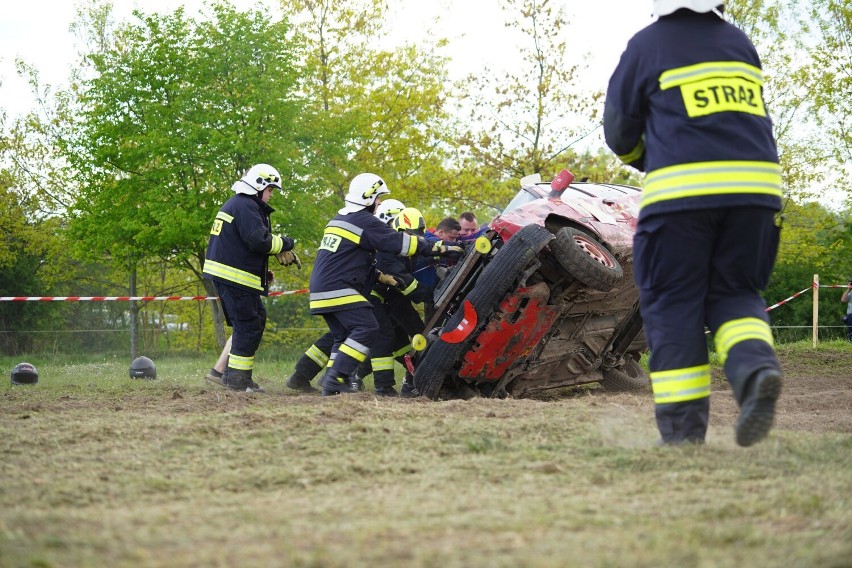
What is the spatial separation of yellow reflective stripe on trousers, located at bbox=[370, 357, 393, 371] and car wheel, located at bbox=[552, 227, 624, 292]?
8.15 ft

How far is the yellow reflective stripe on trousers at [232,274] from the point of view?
29.3 ft

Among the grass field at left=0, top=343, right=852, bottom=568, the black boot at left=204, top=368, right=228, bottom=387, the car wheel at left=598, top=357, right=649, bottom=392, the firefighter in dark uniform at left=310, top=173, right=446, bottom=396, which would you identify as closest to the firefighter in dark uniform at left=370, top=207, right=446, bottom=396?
the firefighter in dark uniform at left=310, top=173, right=446, bottom=396

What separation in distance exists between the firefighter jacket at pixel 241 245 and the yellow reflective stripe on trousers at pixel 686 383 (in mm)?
5113

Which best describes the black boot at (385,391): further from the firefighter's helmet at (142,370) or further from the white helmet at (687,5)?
the white helmet at (687,5)

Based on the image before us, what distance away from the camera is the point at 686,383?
4.46 metres

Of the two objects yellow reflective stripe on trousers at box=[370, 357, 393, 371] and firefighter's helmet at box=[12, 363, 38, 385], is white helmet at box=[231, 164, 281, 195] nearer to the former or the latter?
yellow reflective stripe on trousers at box=[370, 357, 393, 371]

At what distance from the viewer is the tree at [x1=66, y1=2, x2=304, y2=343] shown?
17781mm

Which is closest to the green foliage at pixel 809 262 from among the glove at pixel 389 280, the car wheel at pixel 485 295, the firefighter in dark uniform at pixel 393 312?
the firefighter in dark uniform at pixel 393 312

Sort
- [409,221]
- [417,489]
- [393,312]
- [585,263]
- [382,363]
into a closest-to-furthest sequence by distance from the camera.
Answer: [417,489] < [585,263] < [382,363] < [393,312] < [409,221]

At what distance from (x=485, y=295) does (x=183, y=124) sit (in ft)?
39.3

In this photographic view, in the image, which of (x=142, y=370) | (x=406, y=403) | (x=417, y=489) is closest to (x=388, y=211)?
(x=406, y=403)

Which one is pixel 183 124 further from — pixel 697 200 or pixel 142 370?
pixel 697 200

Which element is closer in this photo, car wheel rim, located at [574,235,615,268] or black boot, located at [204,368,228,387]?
car wheel rim, located at [574,235,615,268]

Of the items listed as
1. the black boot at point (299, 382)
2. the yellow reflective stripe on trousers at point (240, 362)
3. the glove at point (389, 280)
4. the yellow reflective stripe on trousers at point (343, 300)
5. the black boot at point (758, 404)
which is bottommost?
the black boot at point (299, 382)
